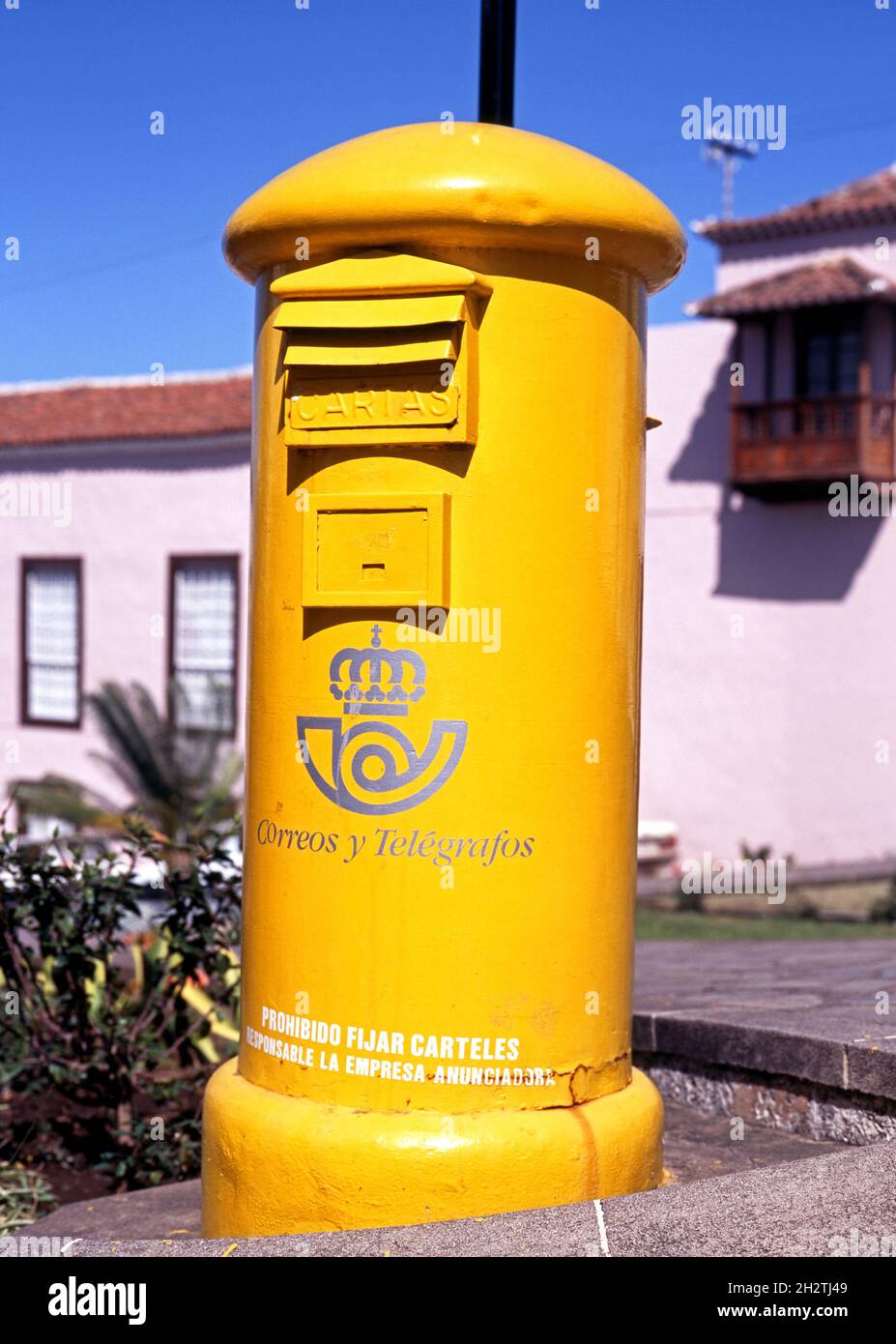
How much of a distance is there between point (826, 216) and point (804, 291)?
1.60 meters

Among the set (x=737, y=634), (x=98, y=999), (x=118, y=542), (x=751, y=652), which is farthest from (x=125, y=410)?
(x=98, y=999)

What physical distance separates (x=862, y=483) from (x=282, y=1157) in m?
15.8

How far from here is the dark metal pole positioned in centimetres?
375

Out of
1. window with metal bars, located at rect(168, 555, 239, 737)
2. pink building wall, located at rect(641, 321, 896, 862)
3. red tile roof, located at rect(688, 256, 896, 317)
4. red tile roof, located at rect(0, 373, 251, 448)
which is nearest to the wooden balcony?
pink building wall, located at rect(641, 321, 896, 862)

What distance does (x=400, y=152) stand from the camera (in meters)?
3.41

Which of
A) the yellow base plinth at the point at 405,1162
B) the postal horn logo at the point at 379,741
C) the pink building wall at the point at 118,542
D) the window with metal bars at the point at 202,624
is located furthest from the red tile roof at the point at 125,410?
the yellow base plinth at the point at 405,1162

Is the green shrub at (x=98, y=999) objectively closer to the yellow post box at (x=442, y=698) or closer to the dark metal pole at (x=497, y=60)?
the yellow post box at (x=442, y=698)

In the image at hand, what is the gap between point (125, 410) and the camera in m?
21.6

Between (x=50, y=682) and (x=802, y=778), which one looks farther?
(x=50, y=682)

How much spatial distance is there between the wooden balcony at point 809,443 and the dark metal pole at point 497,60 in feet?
46.7

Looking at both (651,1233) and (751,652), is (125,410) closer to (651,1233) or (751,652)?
(751,652)

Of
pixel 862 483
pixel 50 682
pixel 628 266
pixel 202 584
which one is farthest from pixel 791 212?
pixel 628 266
